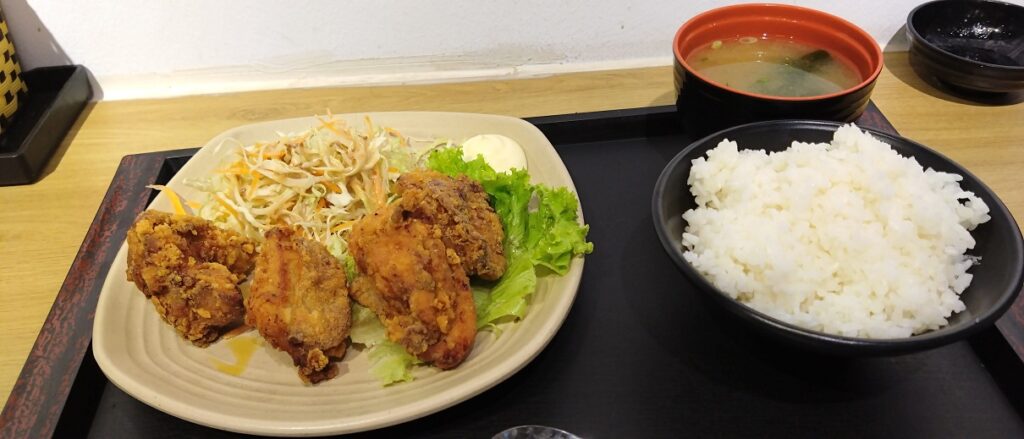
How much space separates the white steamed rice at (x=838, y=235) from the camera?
1.39m

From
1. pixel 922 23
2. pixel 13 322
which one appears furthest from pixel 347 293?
pixel 922 23

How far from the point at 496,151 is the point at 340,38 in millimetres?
1067

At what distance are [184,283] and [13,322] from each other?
2.12 feet

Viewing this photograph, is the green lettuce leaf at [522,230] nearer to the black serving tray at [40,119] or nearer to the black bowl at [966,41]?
the black serving tray at [40,119]

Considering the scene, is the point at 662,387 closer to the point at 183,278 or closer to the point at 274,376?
the point at 274,376

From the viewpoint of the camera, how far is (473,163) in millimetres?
1994

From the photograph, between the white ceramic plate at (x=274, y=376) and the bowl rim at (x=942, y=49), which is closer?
the white ceramic plate at (x=274, y=376)

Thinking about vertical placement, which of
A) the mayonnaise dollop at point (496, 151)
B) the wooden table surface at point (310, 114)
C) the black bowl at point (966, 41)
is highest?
the black bowl at point (966, 41)

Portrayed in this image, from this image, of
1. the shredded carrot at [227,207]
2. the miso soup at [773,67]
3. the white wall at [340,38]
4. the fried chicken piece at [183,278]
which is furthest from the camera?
the white wall at [340,38]

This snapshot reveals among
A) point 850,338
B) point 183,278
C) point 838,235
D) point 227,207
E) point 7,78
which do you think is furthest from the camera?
point 7,78

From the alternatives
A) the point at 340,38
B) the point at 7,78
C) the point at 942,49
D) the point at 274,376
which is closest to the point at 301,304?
the point at 274,376

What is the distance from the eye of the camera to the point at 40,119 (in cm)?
246

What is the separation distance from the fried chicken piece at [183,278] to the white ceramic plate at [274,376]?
0.21 ft

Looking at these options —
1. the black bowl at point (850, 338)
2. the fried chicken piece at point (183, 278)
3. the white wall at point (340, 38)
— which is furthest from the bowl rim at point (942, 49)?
the fried chicken piece at point (183, 278)
